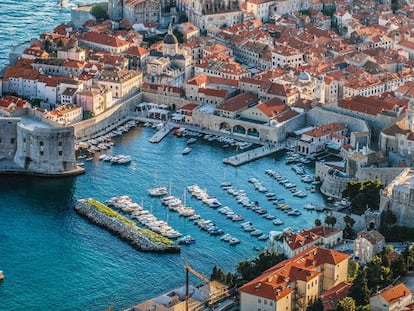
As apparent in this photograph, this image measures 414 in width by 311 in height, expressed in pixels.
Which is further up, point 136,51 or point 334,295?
point 136,51

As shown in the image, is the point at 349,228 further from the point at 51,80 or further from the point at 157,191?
the point at 51,80

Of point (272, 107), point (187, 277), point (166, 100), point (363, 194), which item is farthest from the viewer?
point (166, 100)

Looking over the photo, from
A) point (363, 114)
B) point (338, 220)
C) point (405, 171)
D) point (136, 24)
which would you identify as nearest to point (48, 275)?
point (338, 220)

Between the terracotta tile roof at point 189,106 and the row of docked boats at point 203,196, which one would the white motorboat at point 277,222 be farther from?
the terracotta tile roof at point 189,106

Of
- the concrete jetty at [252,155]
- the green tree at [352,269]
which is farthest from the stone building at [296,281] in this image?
the concrete jetty at [252,155]

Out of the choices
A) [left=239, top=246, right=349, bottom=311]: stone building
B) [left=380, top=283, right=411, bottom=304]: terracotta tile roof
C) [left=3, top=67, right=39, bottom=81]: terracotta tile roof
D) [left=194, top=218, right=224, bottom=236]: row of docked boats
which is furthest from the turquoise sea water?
[left=380, top=283, right=411, bottom=304]: terracotta tile roof

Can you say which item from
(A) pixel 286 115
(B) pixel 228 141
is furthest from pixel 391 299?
(A) pixel 286 115
